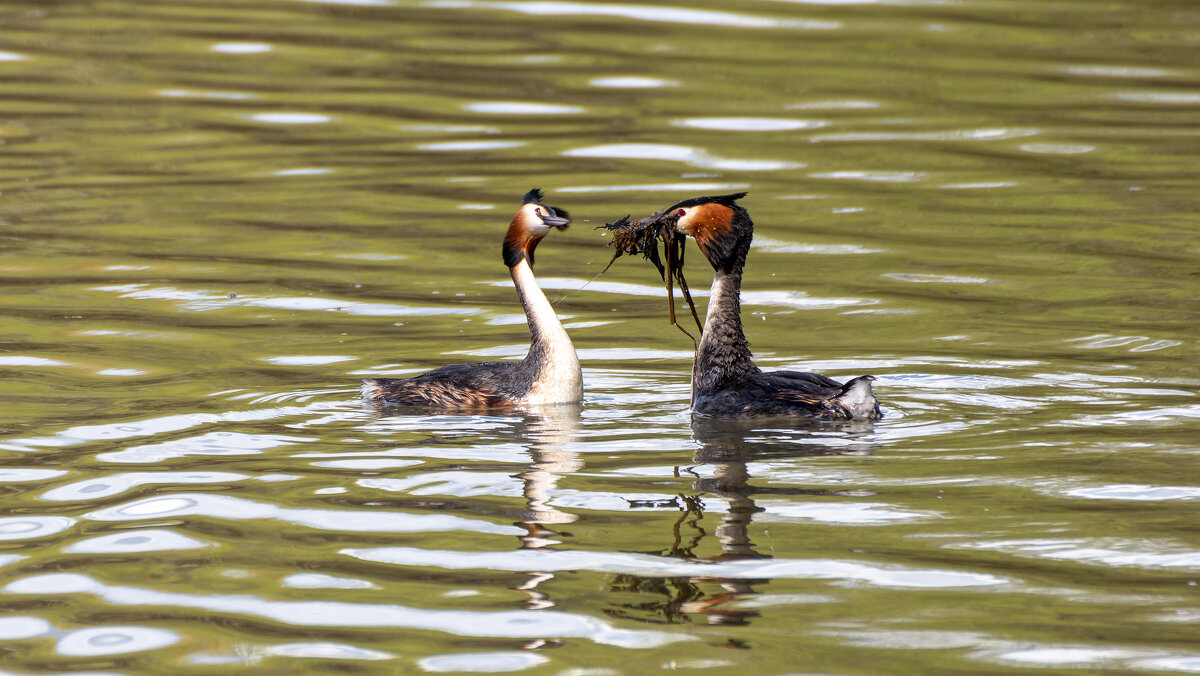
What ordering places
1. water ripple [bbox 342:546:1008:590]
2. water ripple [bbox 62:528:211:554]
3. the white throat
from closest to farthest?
water ripple [bbox 342:546:1008:590], water ripple [bbox 62:528:211:554], the white throat

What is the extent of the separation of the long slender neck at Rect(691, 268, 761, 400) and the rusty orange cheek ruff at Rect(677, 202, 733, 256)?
24 centimetres

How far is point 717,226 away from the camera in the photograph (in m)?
10.3

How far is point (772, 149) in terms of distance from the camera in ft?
62.5

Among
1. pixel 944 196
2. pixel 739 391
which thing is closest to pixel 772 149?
pixel 944 196

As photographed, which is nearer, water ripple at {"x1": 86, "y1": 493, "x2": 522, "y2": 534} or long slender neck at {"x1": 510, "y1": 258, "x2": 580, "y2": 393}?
water ripple at {"x1": 86, "y1": 493, "x2": 522, "y2": 534}

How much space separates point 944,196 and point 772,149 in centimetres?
264

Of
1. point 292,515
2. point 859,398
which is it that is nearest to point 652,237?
point 859,398

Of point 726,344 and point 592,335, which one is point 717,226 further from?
point 592,335

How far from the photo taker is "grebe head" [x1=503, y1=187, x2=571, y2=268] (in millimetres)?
10961

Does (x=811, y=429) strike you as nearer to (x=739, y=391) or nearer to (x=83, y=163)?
(x=739, y=391)

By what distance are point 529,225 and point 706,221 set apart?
1358 mm

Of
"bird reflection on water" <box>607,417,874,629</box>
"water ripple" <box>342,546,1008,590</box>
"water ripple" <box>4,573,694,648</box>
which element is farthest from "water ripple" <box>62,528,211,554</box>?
"bird reflection on water" <box>607,417,874,629</box>

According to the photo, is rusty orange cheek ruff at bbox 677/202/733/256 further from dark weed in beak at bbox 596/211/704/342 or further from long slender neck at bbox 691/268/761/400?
long slender neck at bbox 691/268/761/400

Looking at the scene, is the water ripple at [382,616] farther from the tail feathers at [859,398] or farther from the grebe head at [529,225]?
the grebe head at [529,225]
